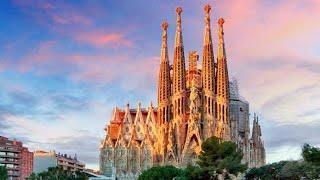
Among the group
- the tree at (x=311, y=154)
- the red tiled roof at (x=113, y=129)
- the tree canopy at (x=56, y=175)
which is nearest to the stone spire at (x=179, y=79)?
the red tiled roof at (x=113, y=129)

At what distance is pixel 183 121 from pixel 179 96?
3478 millimetres

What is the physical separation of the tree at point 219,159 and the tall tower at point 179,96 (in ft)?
80.0

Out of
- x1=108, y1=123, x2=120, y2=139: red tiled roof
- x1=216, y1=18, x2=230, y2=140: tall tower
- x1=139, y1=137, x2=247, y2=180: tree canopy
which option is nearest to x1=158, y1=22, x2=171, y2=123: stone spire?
x1=216, y1=18, x2=230, y2=140: tall tower

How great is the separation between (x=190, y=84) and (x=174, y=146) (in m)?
8.96

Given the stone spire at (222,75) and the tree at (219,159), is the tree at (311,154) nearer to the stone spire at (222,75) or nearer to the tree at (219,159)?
the tree at (219,159)

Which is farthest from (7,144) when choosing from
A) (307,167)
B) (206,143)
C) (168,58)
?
(307,167)

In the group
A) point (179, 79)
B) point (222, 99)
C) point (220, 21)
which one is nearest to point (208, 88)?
point (222, 99)

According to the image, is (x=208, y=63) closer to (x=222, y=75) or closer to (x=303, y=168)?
(x=222, y=75)

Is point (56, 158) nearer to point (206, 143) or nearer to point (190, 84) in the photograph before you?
point (190, 84)

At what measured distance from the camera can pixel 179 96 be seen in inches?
3310

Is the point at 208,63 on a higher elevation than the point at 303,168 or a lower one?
higher

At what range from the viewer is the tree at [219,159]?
56.4m

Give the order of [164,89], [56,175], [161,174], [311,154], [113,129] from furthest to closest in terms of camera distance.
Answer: [113,129], [164,89], [56,175], [161,174], [311,154]

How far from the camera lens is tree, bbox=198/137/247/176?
56.4m
